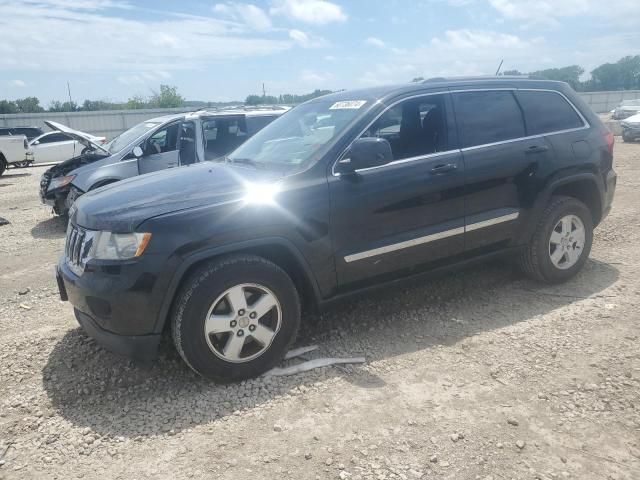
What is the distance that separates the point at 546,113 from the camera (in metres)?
4.39

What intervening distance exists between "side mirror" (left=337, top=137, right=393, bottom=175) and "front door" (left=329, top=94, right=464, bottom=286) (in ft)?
0.33

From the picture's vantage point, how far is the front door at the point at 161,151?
7848 millimetres

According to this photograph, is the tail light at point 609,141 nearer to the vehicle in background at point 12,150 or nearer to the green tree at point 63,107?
the vehicle in background at point 12,150

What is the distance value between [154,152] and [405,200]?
557 cm

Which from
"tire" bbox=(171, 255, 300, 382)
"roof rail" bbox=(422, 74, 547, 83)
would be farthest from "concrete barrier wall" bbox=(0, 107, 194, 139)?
"tire" bbox=(171, 255, 300, 382)

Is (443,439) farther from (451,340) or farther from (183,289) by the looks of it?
(183,289)

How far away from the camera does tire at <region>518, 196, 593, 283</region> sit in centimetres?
429

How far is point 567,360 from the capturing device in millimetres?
3293

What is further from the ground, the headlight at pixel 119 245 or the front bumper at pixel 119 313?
the headlight at pixel 119 245

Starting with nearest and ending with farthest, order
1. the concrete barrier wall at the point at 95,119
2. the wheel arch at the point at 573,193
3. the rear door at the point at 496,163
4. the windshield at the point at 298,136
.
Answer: the windshield at the point at 298,136 < the rear door at the point at 496,163 < the wheel arch at the point at 573,193 < the concrete barrier wall at the point at 95,119

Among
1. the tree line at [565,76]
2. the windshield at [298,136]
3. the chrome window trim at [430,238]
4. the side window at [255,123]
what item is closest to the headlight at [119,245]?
the windshield at [298,136]

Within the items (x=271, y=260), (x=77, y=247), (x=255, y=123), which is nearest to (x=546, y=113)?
(x=271, y=260)

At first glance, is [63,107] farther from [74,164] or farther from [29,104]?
[74,164]

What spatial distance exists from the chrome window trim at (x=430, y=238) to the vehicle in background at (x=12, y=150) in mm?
16804
